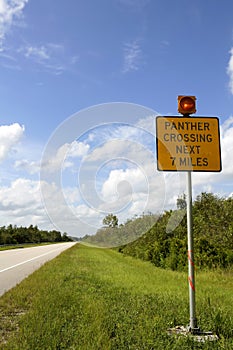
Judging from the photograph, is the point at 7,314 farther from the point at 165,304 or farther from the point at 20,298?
the point at 165,304

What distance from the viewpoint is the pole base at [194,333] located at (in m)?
5.27

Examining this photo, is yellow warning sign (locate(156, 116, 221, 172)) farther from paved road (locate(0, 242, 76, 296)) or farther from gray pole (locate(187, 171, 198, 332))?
paved road (locate(0, 242, 76, 296))

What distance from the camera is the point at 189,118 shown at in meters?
6.30

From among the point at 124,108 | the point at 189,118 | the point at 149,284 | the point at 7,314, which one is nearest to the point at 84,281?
the point at 149,284

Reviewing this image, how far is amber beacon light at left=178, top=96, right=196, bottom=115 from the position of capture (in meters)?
6.33

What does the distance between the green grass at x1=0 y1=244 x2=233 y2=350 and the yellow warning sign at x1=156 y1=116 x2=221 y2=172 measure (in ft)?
7.69

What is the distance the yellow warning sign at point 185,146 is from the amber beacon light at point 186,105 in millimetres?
134

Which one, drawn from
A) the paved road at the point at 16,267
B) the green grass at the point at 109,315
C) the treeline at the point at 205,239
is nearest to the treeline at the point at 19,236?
the paved road at the point at 16,267

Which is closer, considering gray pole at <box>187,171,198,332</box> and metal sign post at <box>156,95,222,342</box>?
gray pole at <box>187,171,198,332</box>

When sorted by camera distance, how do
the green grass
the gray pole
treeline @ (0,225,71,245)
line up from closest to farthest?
1. the green grass
2. the gray pole
3. treeline @ (0,225,71,245)

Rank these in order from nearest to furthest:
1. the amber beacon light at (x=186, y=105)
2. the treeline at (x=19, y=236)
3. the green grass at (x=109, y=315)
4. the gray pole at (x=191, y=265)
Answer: the green grass at (x=109, y=315) → the gray pole at (x=191, y=265) → the amber beacon light at (x=186, y=105) → the treeline at (x=19, y=236)

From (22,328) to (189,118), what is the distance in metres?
4.13

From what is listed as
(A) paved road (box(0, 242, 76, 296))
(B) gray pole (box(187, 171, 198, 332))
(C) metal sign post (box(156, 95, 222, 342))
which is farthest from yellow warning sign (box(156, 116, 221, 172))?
(A) paved road (box(0, 242, 76, 296))

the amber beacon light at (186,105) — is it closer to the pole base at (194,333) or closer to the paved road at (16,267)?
the pole base at (194,333)
